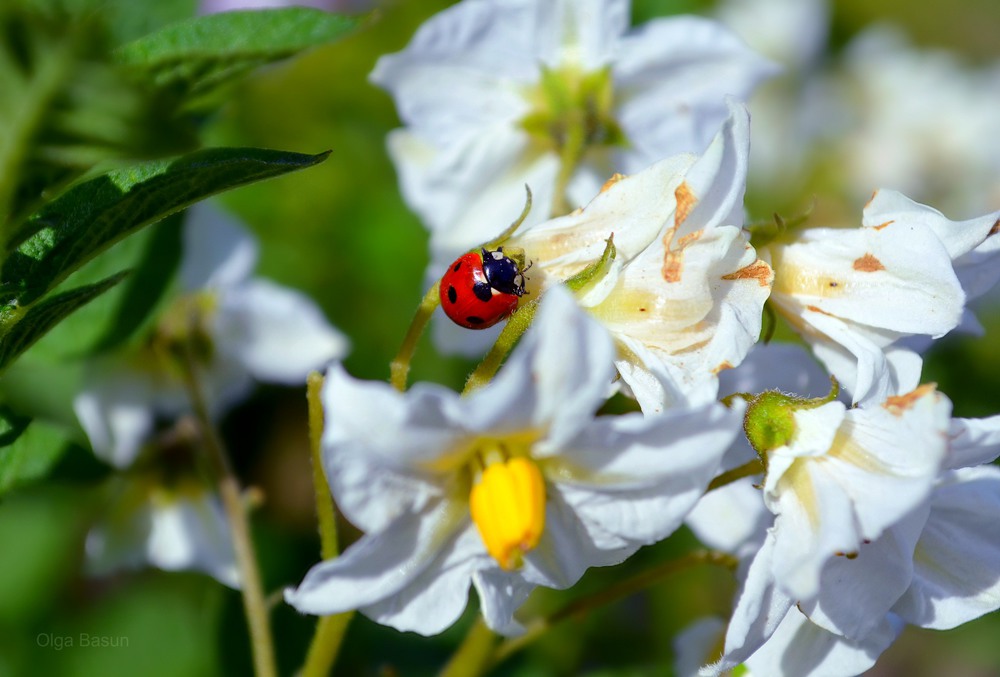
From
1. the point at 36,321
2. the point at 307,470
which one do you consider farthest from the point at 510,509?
the point at 307,470

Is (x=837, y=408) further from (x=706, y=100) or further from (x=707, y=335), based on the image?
(x=706, y=100)

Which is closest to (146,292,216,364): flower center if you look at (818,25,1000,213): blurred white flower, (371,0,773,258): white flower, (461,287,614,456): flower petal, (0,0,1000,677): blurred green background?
(0,0,1000,677): blurred green background

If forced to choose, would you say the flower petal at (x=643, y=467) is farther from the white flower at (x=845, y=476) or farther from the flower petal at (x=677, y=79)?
the flower petal at (x=677, y=79)

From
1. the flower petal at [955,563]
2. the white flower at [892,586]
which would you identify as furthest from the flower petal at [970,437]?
the flower petal at [955,563]

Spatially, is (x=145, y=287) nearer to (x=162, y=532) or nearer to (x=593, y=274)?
(x=162, y=532)

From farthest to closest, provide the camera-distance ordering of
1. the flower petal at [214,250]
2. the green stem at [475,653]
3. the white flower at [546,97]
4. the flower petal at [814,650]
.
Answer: the flower petal at [214,250]
the white flower at [546,97]
the green stem at [475,653]
the flower petal at [814,650]

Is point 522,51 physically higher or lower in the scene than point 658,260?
lower

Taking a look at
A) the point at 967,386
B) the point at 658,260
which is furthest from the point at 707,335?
the point at 967,386
